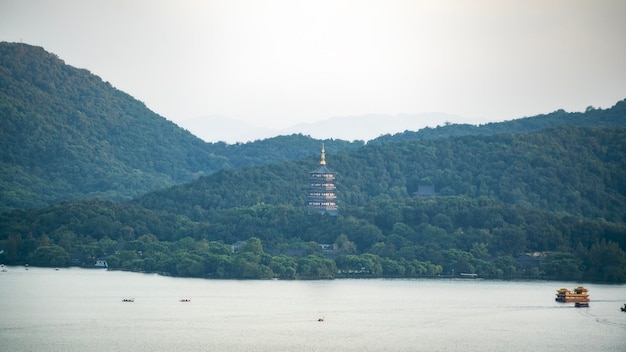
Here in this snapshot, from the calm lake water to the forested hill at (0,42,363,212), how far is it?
44.6m

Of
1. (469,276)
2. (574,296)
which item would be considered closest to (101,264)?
(469,276)

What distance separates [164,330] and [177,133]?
113065 mm

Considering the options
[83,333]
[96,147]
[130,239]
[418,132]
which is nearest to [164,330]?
[83,333]

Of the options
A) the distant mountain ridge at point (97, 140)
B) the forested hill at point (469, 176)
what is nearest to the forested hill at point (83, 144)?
the distant mountain ridge at point (97, 140)

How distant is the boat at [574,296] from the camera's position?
74938 millimetres

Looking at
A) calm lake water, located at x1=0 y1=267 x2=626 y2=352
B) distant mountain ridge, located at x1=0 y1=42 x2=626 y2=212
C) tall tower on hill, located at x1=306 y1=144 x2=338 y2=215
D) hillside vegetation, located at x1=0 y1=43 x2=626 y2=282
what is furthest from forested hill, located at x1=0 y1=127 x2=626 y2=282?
distant mountain ridge, located at x1=0 y1=42 x2=626 y2=212

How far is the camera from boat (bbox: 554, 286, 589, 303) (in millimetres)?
74938

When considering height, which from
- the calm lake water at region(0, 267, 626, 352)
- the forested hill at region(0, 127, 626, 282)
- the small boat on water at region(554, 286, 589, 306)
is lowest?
the calm lake water at region(0, 267, 626, 352)

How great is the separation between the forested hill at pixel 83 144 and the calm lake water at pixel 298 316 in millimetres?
44552

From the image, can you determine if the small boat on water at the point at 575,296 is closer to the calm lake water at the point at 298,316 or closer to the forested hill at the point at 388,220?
the calm lake water at the point at 298,316

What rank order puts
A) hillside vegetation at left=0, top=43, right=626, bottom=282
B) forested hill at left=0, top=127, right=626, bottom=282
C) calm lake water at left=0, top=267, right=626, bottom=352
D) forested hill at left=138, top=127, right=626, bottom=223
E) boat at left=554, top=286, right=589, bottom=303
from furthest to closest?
forested hill at left=138, top=127, right=626, bottom=223, hillside vegetation at left=0, top=43, right=626, bottom=282, forested hill at left=0, top=127, right=626, bottom=282, boat at left=554, top=286, right=589, bottom=303, calm lake water at left=0, top=267, right=626, bottom=352

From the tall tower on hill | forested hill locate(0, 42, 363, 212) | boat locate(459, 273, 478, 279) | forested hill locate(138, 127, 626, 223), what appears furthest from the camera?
forested hill locate(0, 42, 363, 212)

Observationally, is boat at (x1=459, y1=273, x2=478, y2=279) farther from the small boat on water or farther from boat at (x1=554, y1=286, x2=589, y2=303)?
the small boat on water

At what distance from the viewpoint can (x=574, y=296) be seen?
75.2 m
